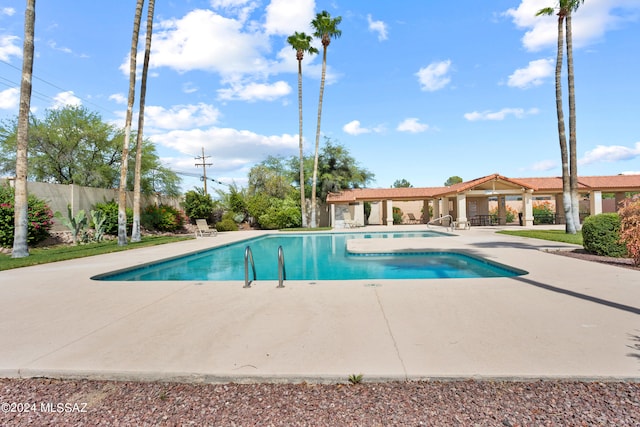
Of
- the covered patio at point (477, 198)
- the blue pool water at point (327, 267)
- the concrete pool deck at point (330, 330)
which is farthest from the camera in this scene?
the covered patio at point (477, 198)

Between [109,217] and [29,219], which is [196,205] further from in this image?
[29,219]

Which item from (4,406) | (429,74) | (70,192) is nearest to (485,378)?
(4,406)

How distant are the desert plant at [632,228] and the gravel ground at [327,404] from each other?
6.26 metres

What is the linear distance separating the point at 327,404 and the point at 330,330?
1.29 m

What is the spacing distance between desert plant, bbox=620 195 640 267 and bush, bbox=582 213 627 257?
4.21 feet

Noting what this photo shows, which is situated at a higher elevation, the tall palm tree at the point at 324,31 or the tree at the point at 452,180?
the tall palm tree at the point at 324,31

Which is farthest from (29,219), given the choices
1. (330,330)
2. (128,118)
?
(330,330)

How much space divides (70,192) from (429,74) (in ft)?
68.9

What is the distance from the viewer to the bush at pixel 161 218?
21234 millimetres

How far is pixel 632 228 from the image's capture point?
23.2 ft

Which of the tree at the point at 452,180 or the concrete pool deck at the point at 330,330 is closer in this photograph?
the concrete pool deck at the point at 330,330

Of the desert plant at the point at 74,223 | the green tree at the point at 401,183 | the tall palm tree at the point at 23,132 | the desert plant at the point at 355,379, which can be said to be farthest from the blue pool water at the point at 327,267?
the green tree at the point at 401,183

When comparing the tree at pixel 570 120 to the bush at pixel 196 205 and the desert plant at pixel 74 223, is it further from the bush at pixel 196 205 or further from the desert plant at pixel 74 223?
the bush at pixel 196 205

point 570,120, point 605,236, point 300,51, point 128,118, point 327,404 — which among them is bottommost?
point 327,404
